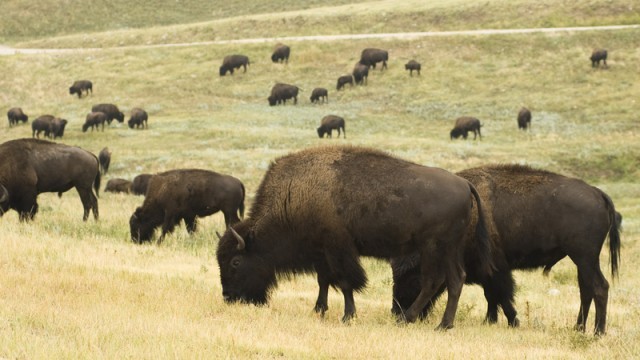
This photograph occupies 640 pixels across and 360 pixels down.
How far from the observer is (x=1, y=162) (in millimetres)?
15547

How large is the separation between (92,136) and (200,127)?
4.95m

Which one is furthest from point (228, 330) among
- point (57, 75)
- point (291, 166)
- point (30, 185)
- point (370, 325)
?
point (57, 75)

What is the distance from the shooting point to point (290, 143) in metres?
34.5

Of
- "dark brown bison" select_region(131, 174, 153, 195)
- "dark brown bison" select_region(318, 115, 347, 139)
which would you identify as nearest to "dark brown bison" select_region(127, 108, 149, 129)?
"dark brown bison" select_region(318, 115, 347, 139)

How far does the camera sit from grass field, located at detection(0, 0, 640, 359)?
7.57 metres

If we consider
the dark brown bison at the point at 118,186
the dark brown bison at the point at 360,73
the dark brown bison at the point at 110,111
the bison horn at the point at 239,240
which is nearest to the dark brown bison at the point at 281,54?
the dark brown bison at the point at 360,73

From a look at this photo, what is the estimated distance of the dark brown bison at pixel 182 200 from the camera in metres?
16.1

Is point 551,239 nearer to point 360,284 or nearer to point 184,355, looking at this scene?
point 360,284

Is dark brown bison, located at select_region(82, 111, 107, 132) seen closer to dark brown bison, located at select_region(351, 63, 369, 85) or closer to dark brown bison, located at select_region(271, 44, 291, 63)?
dark brown bison, located at select_region(351, 63, 369, 85)

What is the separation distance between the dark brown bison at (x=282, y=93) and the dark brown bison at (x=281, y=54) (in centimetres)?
675

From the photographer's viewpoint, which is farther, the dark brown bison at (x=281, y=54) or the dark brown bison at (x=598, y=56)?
the dark brown bison at (x=281, y=54)

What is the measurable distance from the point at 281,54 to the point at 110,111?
15.0 metres

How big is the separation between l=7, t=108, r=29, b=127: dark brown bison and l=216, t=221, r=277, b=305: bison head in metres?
35.2

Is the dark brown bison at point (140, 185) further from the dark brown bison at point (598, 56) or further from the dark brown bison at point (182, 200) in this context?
the dark brown bison at point (598, 56)
